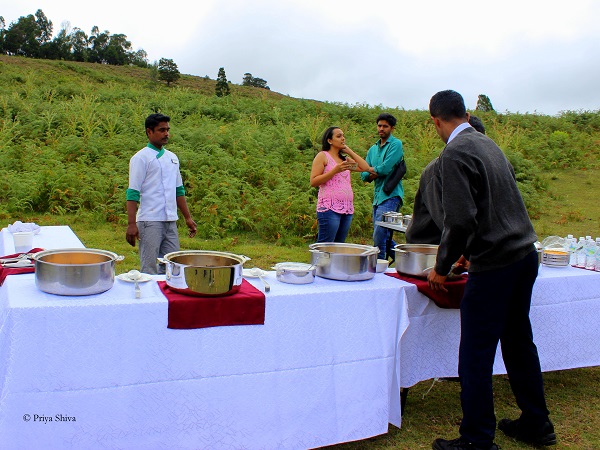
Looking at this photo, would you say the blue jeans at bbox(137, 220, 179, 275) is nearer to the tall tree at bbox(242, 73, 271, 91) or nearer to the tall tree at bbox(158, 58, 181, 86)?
the tall tree at bbox(158, 58, 181, 86)

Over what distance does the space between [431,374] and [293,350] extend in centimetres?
99

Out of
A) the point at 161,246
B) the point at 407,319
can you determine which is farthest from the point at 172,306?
the point at 161,246

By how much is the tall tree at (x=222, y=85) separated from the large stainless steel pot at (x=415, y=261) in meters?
17.9

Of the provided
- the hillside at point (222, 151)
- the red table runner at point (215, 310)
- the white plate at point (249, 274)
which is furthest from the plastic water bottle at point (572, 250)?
the hillside at point (222, 151)

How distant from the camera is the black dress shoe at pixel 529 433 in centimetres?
290

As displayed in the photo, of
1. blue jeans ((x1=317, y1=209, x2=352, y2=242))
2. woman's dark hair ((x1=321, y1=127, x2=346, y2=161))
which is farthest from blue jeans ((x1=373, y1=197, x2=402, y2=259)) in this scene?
woman's dark hair ((x1=321, y1=127, x2=346, y2=161))

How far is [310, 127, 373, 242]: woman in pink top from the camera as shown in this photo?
4.82 metres

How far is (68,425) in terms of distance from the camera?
2184mm

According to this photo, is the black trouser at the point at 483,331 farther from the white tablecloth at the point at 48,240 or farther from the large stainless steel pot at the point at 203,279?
the white tablecloth at the point at 48,240

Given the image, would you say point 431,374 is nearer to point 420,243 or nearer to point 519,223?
point 420,243

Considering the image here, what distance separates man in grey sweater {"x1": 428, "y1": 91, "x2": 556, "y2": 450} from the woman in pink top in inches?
82.2

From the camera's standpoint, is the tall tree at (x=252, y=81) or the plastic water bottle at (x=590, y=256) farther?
the tall tree at (x=252, y=81)

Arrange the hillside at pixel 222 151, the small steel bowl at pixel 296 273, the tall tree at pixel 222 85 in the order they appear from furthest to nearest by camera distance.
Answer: the tall tree at pixel 222 85 → the hillside at pixel 222 151 → the small steel bowl at pixel 296 273

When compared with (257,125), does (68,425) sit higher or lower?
lower
